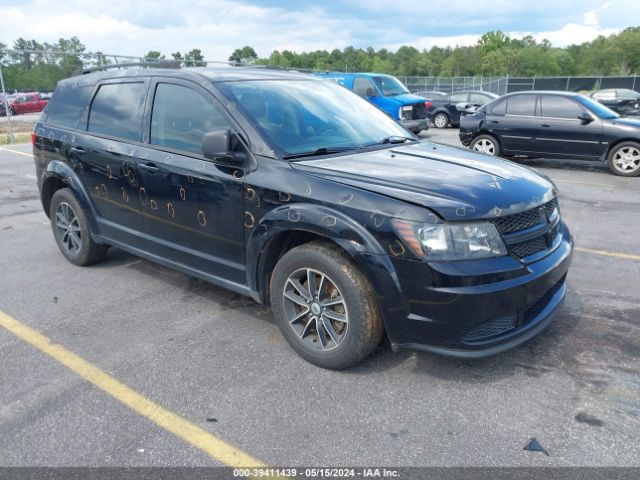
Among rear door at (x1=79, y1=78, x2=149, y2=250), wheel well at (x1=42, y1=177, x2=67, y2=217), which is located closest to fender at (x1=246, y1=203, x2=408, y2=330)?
rear door at (x1=79, y1=78, x2=149, y2=250)

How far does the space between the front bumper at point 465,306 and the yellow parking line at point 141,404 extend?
3.50ft

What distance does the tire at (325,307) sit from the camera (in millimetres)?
3020

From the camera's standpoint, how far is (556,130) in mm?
10414

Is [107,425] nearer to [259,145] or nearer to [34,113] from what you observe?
[259,145]

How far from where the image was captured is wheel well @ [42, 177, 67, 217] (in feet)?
17.5

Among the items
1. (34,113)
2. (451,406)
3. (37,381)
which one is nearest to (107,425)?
(37,381)

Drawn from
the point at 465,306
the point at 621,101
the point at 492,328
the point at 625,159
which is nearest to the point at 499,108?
the point at 625,159

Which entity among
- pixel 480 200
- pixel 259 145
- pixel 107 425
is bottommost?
pixel 107 425

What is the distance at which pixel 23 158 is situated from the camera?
1357 centimetres

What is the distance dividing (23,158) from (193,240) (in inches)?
468

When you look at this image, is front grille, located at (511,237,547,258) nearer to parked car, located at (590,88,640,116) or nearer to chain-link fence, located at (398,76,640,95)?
parked car, located at (590,88,640,116)

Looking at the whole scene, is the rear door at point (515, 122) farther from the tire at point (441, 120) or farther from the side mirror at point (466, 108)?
the tire at point (441, 120)

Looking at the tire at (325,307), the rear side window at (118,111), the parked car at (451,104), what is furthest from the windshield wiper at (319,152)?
the parked car at (451,104)

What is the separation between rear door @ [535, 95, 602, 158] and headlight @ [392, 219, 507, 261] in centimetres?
864
